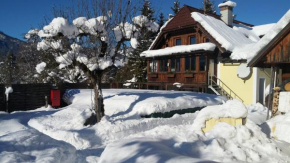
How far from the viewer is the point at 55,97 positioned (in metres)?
15.1

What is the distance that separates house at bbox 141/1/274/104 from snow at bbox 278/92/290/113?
795 cm

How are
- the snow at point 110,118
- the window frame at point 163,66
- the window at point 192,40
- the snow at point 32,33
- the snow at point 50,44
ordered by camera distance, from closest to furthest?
the snow at point 110,118 < the snow at point 50,44 < the snow at point 32,33 < the window at point 192,40 < the window frame at point 163,66

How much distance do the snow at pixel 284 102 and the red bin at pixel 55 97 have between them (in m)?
12.9

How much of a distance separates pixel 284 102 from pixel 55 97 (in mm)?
13189

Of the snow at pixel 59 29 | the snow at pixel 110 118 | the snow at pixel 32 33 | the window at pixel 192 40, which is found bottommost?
the snow at pixel 110 118

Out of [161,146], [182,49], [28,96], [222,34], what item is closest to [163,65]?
[182,49]

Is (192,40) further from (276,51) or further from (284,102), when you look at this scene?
(284,102)

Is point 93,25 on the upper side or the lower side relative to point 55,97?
upper

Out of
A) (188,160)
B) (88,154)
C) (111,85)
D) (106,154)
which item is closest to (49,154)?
(106,154)

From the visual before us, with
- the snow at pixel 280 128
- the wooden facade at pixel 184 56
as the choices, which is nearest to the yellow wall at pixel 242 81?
the wooden facade at pixel 184 56

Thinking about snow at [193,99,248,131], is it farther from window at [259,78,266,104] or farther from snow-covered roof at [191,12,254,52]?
window at [259,78,266,104]

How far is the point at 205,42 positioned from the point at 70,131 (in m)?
13.8

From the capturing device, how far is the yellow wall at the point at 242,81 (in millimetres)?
15617

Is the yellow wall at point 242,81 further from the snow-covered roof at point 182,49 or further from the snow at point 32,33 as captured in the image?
the snow at point 32,33
